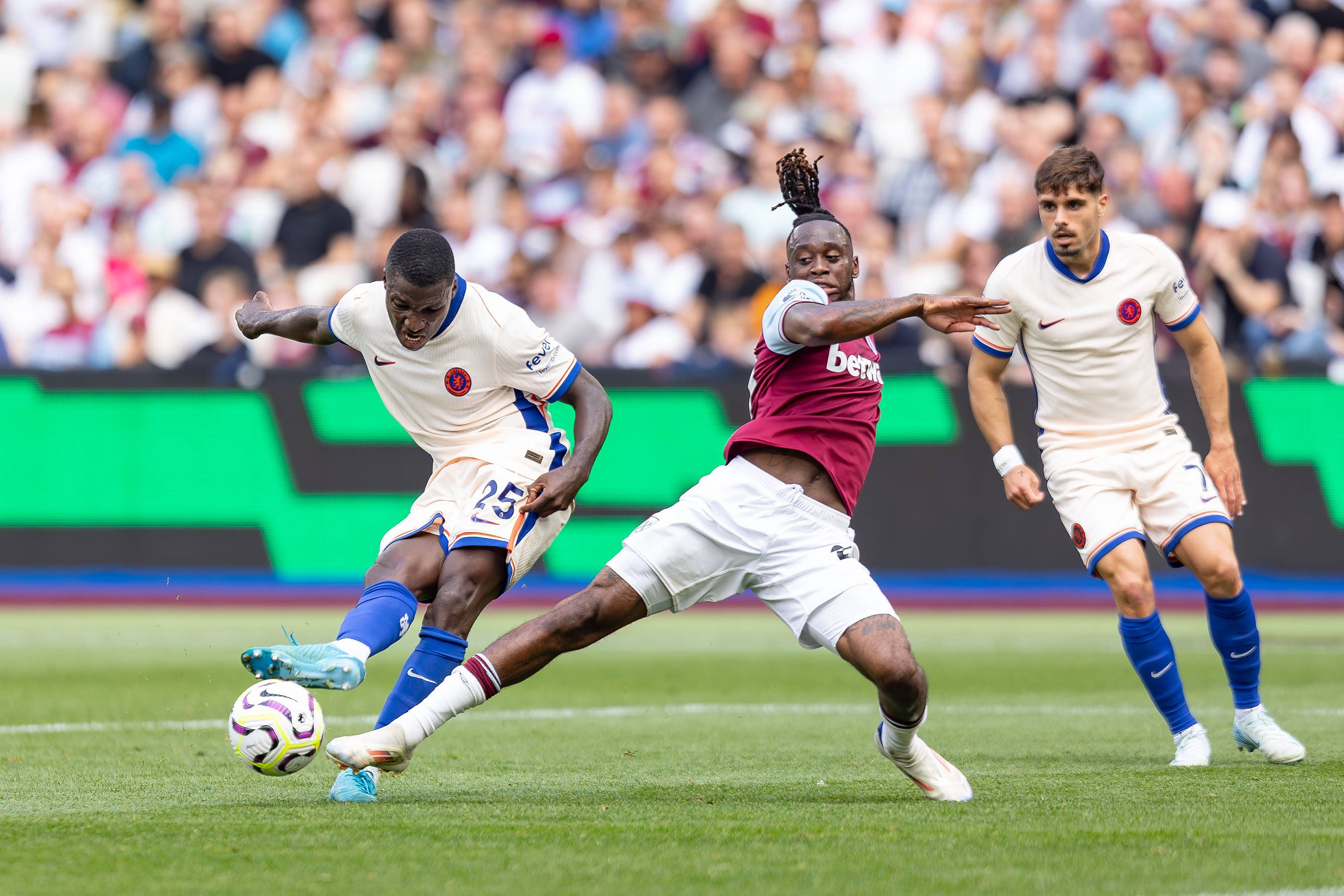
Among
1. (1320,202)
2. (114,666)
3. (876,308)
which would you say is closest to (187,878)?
(876,308)

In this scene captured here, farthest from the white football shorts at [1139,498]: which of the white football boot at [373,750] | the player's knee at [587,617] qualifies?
the white football boot at [373,750]

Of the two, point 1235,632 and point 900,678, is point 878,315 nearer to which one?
point 900,678

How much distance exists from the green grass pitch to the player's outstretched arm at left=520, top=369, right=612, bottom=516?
3.31ft

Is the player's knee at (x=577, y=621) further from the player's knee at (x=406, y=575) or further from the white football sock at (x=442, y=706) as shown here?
the player's knee at (x=406, y=575)

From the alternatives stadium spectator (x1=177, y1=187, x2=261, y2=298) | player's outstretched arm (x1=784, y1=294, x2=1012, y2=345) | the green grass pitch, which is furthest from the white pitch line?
stadium spectator (x1=177, y1=187, x2=261, y2=298)

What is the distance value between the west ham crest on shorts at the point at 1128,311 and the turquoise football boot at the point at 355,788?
3.48m

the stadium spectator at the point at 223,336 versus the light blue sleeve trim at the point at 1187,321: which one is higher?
the light blue sleeve trim at the point at 1187,321

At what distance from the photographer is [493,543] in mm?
6348

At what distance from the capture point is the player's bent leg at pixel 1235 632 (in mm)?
6984

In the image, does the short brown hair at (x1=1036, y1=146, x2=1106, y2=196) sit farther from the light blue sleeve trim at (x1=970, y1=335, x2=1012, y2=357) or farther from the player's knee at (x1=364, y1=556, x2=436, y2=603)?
the player's knee at (x1=364, y1=556, x2=436, y2=603)

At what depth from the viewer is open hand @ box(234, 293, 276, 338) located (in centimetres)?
691

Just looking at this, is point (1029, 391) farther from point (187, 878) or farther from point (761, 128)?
point (187, 878)

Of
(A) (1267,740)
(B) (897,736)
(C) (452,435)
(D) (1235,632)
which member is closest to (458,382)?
(C) (452,435)

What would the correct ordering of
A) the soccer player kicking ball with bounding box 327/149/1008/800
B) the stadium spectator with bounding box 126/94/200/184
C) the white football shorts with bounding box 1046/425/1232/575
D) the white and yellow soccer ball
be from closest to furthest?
the white and yellow soccer ball → the soccer player kicking ball with bounding box 327/149/1008/800 → the white football shorts with bounding box 1046/425/1232/575 → the stadium spectator with bounding box 126/94/200/184
